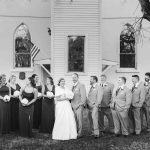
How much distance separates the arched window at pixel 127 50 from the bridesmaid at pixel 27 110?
35.2ft

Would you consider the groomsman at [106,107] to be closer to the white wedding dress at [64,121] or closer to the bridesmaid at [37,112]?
the white wedding dress at [64,121]

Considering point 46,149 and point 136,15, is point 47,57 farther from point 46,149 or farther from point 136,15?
point 46,149

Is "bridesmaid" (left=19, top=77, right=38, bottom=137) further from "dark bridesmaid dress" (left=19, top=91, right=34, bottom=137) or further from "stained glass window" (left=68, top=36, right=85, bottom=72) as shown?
"stained glass window" (left=68, top=36, right=85, bottom=72)

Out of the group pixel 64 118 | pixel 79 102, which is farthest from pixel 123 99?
pixel 64 118

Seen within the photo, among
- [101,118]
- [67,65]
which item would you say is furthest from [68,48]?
[101,118]

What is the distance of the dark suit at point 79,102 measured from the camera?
1234 centimetres

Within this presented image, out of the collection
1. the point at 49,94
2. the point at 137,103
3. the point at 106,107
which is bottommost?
the point at 106,107

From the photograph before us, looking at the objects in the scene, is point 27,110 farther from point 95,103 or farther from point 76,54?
point 76,54

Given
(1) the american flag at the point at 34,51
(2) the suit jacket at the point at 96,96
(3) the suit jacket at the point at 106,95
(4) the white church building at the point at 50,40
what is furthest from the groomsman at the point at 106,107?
(1) the american flag at the point at 34,51

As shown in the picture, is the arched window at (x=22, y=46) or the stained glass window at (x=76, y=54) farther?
the arched window at (x=22, y=46)

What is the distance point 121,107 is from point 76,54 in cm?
833

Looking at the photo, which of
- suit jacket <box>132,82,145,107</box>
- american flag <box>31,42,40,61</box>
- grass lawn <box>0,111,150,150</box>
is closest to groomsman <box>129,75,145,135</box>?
suit jacket <box>132,82,145,107</box>

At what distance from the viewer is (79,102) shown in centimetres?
1243

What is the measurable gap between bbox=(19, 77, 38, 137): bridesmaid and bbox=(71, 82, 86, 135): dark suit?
3.96 ft
